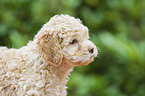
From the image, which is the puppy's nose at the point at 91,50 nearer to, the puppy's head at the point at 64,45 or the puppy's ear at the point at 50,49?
the puppy's head at the point at 64,45

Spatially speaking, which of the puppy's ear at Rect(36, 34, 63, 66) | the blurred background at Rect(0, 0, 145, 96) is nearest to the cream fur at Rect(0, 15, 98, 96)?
the puppy's ear at Rect(36, 34, 63, 66)

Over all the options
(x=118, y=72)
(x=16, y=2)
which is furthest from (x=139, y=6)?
(x=16, y=2)

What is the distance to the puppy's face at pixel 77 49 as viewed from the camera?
1.24 metres

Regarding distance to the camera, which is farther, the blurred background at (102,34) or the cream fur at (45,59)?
the blurred background at (102,34)

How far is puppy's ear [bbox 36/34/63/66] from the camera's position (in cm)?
124

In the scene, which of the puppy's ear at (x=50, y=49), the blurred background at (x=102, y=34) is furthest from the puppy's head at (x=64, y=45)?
the blurred background at (x=102, y=34)

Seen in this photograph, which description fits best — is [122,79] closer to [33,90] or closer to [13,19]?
[13,19]

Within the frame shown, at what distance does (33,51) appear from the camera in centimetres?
132

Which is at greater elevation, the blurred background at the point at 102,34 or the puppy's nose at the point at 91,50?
the blurred background at the point at 102,34

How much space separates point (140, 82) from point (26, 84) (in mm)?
3181

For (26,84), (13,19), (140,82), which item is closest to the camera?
(26,84)

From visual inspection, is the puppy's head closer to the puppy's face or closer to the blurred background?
the puppy's face

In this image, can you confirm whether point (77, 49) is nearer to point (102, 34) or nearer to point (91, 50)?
point (91, 50)

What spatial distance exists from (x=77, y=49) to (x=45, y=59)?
7.5 inches
